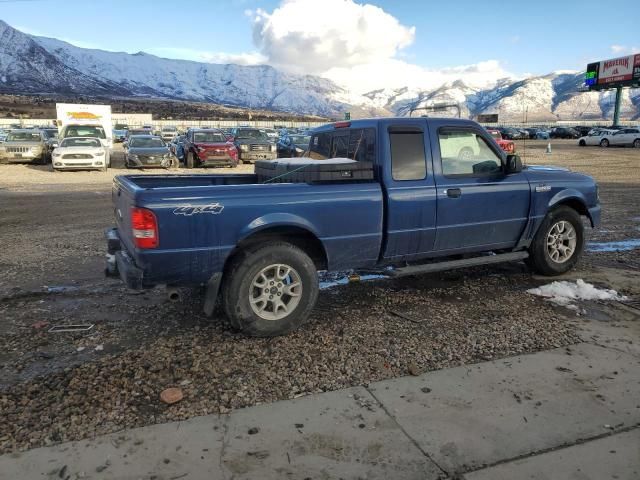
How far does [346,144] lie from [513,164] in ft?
5.82

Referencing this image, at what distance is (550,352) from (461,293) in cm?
155

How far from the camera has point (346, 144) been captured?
5.49 m

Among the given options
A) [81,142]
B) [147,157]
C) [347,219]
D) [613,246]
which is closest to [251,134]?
[147,157]

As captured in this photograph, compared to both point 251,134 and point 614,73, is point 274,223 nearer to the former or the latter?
point 251,134

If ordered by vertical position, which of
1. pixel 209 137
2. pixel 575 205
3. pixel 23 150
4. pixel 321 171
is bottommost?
pixel 575 205

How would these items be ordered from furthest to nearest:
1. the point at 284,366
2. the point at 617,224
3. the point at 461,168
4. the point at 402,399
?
1. the point at 617,224
2. the point at 461,168
3. the point at 284,366
4. the point at 402,399

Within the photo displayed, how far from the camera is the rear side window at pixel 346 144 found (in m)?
5.16

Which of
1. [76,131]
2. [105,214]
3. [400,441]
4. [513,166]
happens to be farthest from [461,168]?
[76,131]

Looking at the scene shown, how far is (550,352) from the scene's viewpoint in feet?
14.0

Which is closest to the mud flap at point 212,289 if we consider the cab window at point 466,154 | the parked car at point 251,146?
the cab window at point 466,154

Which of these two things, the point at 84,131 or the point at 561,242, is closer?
the point at 561,242

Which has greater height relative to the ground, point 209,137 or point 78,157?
point 209,137

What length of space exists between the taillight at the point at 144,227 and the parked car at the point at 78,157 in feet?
54.7

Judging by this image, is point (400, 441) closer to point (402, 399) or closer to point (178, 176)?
point (402, 399)
